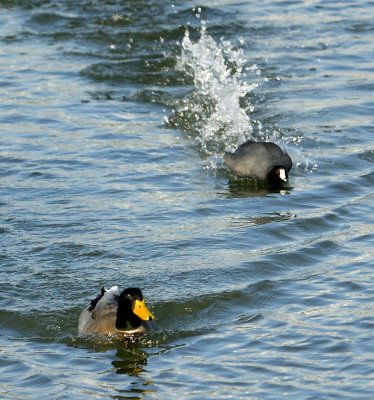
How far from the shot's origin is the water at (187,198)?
356 inches

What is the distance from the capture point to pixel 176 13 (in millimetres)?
20844

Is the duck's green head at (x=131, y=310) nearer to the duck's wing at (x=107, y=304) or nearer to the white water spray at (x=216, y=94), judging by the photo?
the duck's wing at (x=107, y=304)

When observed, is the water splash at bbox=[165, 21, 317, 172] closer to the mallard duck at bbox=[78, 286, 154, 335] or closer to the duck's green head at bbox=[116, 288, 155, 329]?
the mallard duck at bbox=[78, 286, 154, 335]

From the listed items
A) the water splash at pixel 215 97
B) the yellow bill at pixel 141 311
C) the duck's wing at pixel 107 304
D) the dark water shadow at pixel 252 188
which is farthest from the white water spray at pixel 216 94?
the yellow bill at pixel 141 311

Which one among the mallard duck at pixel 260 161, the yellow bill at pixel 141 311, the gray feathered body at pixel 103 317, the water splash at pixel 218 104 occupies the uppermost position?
the water splash at pixel 218 104

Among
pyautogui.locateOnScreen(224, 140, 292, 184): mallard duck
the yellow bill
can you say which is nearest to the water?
pyautogui.locateOnScreen(224, 140, 292, 184): mallard duck

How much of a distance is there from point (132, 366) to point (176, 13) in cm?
1251

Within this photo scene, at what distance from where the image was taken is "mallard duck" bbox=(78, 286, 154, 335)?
31.0 feet

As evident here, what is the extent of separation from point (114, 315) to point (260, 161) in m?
4.46

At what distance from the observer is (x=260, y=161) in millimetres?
13867

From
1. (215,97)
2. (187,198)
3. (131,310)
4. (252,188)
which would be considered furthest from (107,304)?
(215,97)

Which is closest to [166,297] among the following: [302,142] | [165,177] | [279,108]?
[165,177]

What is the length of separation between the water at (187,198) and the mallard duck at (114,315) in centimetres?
12

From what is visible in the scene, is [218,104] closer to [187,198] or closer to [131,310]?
[187,198]
